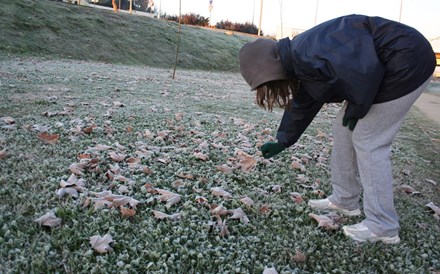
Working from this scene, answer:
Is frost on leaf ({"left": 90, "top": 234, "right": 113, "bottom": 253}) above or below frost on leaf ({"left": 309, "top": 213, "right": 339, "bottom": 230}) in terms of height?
above

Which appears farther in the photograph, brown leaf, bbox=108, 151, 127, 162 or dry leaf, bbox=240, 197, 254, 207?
brown leaf, bbox=108, 151, 127, 162

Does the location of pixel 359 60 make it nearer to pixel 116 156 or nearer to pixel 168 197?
pixel 168 197

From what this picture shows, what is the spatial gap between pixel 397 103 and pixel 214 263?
4.40 feet

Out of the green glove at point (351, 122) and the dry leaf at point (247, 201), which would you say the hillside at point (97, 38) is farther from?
the green glove at point (351, 122)

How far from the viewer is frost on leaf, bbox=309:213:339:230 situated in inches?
100

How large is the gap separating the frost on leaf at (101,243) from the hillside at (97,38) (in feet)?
36.7

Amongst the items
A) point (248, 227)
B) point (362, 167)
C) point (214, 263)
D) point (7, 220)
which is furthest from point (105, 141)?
point (362, 167)

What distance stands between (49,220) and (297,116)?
162 centimetres

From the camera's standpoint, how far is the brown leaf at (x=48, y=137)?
3.56 metres

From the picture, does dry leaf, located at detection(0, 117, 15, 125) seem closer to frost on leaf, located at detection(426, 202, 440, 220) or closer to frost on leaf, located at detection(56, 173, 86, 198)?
frost on leaf, located at detection(56, 173, 86, 198)

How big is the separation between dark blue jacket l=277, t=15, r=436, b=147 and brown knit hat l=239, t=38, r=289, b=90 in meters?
0.05

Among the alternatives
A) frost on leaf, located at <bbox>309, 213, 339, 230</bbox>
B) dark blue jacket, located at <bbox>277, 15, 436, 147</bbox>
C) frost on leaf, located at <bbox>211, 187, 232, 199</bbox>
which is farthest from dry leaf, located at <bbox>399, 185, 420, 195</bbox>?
frost on leaf, located at <bbox>211, 187, 232, 199</bbox>

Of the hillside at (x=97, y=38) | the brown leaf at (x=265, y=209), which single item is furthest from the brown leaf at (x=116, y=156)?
the hillside at (x=97, y=38)

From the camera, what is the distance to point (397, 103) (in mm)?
2162
